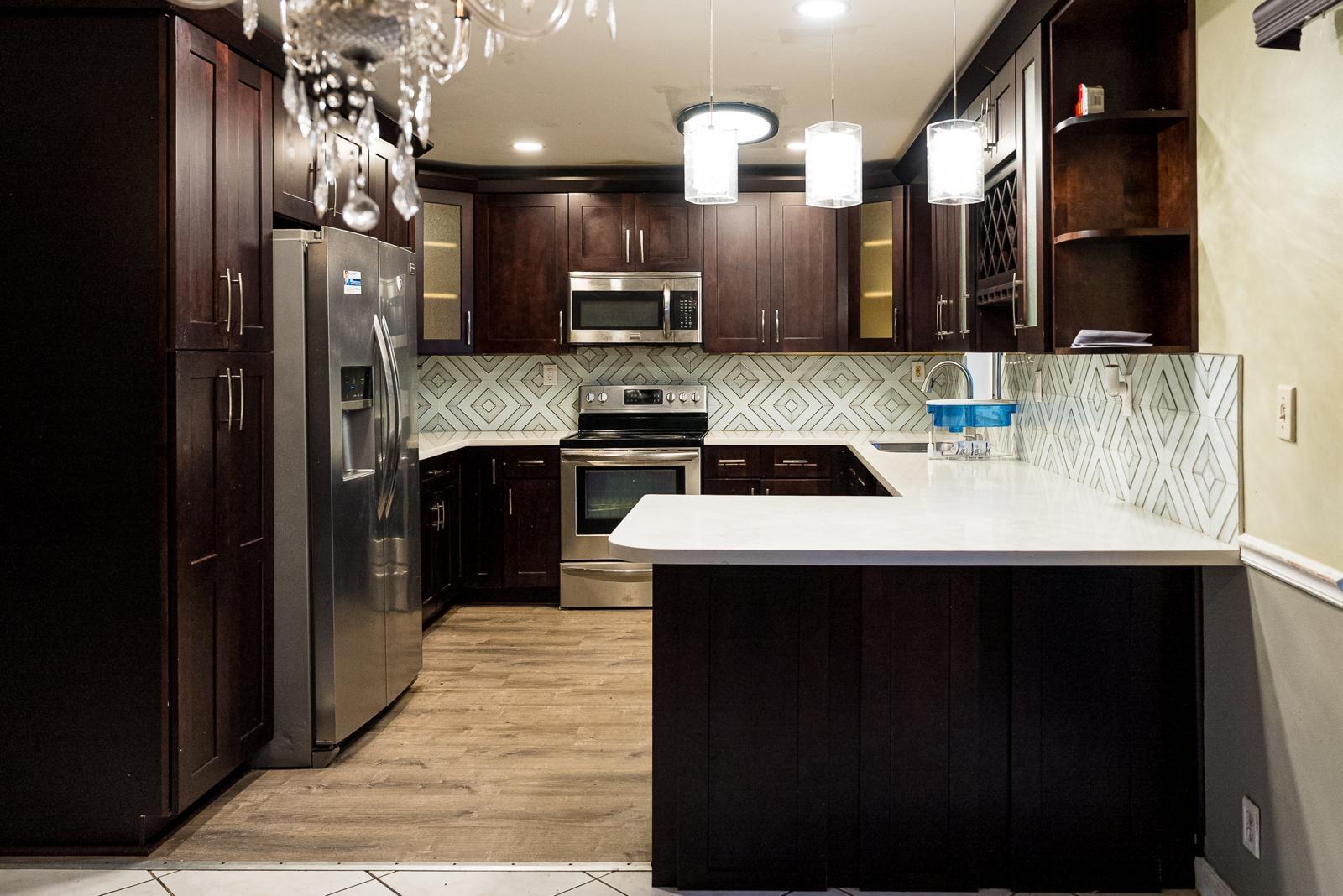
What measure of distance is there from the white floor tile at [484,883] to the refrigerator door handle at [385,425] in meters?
1.33

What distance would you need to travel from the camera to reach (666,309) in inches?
207

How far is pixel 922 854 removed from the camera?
223 centimetres

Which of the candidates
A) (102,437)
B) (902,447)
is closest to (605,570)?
(902,447)

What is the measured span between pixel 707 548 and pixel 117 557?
153 cm

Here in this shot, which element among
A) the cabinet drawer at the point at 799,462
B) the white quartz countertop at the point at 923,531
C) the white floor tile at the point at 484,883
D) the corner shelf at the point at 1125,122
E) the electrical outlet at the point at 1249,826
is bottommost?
the white floor tile at the point at 484,883

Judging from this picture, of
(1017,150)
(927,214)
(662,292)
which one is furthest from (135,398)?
(927,214)

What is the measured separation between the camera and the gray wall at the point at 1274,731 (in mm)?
1774

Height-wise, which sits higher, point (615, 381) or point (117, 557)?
point (615, 381)

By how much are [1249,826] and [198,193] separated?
291cm

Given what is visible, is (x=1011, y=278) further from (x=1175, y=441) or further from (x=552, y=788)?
(x=552, y=788)

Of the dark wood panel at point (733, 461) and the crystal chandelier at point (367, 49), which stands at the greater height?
the crystal chandelier at point (367, 49)

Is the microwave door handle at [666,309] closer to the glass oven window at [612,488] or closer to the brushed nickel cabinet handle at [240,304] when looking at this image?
the glass oven window at [612,488]

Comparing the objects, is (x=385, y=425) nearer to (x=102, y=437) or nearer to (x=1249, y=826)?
(x=102, y=437)

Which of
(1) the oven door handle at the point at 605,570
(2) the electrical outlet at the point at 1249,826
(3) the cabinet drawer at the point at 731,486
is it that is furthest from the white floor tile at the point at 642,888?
(3) the cabinet drawer at the point at 731,486
